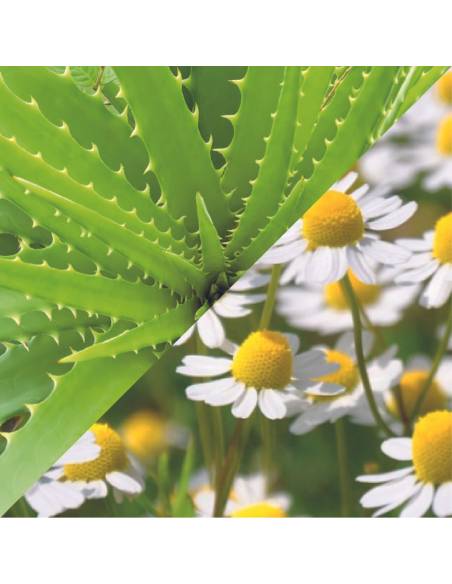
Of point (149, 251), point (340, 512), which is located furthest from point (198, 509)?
point (149, 251)

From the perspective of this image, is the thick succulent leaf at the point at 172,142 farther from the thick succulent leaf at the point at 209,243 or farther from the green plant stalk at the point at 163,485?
the green plant stalk at the point at 163,485

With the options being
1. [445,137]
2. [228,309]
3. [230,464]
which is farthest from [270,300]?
[445,137]

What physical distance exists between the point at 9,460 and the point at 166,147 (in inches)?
11.2

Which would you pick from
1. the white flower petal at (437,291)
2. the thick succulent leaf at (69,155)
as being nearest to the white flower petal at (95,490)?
the thick succulent leaf at (69,155)

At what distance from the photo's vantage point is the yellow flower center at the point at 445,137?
83 centimetres

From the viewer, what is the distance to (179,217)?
2.57 ft

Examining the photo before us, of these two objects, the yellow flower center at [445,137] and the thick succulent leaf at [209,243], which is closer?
the thick succulent leaf at [209,243]

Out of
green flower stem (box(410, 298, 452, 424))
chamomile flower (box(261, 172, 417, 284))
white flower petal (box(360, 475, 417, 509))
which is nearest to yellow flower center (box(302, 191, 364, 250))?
chamomile flower (box(261, 172, 417, 284))

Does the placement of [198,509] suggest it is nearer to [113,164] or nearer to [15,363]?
[15,363]

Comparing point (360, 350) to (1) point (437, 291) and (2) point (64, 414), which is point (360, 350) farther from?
(2) point (64, 414)

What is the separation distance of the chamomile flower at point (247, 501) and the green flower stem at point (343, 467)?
0.05 m

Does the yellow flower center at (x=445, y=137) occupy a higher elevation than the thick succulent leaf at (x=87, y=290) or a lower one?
higher

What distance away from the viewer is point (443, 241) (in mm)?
770

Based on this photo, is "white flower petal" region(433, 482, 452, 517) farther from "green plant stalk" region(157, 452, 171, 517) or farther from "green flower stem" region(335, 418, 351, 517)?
"green plant stalk" region(157, 452, 171, 517)
